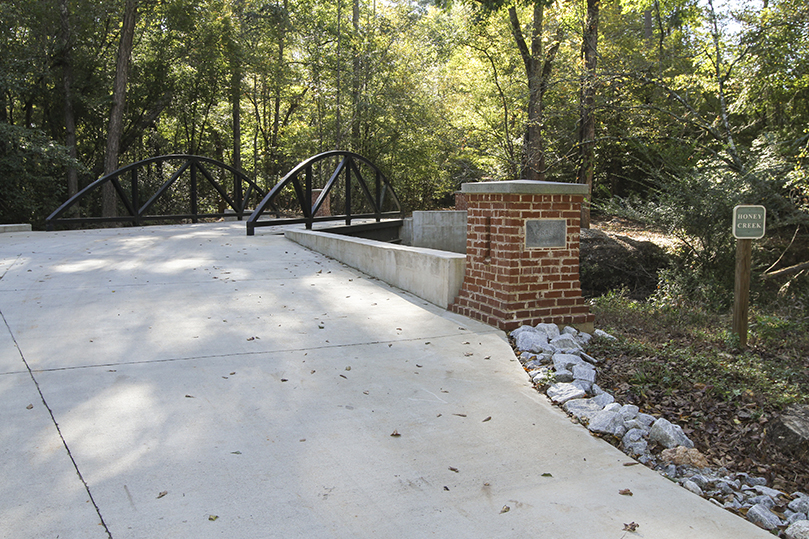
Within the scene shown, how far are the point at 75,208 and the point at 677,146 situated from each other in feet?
54.9

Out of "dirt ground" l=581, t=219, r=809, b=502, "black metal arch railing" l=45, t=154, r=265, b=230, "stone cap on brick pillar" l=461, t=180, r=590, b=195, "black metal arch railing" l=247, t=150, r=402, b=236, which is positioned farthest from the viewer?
"black metal arch railing" l=45, t=154, r=265, b=230

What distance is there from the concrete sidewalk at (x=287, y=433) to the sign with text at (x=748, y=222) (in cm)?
241

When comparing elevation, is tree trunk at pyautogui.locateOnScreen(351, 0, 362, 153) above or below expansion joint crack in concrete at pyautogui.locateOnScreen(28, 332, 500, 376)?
above

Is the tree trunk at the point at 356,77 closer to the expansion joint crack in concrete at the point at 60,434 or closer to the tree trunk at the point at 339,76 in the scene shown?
the tree trunk at the point at 339,76

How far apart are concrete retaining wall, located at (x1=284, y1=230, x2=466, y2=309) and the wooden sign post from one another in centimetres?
252

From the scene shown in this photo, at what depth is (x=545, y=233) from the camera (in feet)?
17.8

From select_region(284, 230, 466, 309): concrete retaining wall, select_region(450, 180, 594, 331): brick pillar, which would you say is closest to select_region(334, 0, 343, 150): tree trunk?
select_region(284, 230, 466, 309): concrete retaining wall

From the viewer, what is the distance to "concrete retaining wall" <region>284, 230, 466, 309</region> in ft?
20.1

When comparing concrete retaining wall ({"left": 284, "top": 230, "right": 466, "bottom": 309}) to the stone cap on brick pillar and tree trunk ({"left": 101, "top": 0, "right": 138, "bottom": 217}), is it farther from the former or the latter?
tree trunk ({"left": 101, "top": 0, "right": 138, "bottom": 217})

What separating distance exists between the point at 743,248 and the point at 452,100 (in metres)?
18.7

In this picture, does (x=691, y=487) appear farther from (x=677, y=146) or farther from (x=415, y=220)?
(x=415, y=220)

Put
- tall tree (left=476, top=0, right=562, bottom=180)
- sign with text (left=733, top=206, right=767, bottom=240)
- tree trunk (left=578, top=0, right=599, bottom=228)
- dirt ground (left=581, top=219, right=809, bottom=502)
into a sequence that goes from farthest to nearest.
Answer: tall tree (left=476, top=0, right=562, bottom=180) → tree trunk (left=578, top=0, right=599, bottom=228) → sign with text (left=733, top=206, right=767, bottom=240) → dirt ground (left=581, top=219, right=809, bottom=502)

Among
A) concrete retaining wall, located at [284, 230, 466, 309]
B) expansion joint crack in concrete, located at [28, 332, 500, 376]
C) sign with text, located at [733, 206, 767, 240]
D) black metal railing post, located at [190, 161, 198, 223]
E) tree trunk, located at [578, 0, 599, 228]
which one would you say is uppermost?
tree trunk, located at [578, 0, 599, 228]

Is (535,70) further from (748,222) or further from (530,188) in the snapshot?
(530,188)
